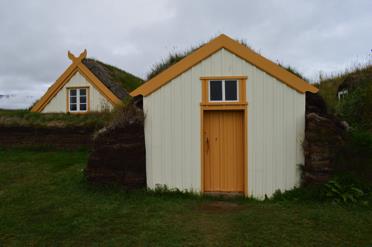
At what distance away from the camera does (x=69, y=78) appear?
16109 millimetres

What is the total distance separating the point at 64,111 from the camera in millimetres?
16250

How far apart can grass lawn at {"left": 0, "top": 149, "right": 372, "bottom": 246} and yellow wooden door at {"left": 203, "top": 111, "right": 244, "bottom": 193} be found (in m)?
0.59

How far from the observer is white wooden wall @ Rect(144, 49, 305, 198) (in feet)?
25.4

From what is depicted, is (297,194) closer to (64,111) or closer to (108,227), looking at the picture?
(108,227)

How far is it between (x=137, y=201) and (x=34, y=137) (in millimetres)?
9630

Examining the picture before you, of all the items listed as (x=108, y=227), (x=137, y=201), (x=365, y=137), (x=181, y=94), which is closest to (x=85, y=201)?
(x=137, y=201)

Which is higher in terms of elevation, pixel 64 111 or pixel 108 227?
pixel 64 111

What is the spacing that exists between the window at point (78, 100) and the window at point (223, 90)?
9.95 metres

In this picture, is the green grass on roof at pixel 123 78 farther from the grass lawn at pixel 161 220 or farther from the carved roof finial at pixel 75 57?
the grass lawn at pixel 161 220

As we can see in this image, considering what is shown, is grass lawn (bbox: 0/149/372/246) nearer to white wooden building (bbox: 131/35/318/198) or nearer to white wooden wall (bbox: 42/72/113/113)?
white wooden building (bbox: 131/35/318/198)

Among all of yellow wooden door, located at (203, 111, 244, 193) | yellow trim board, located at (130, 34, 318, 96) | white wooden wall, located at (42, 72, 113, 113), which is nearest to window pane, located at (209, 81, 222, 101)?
yellow wooden door, located at (203, 111, 244, 193)

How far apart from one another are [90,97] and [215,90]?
31.9ft

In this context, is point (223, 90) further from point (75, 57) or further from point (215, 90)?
point (75, 57)

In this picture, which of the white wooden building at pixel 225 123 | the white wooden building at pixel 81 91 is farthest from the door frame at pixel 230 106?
the white wooden building at pixel 81 91
